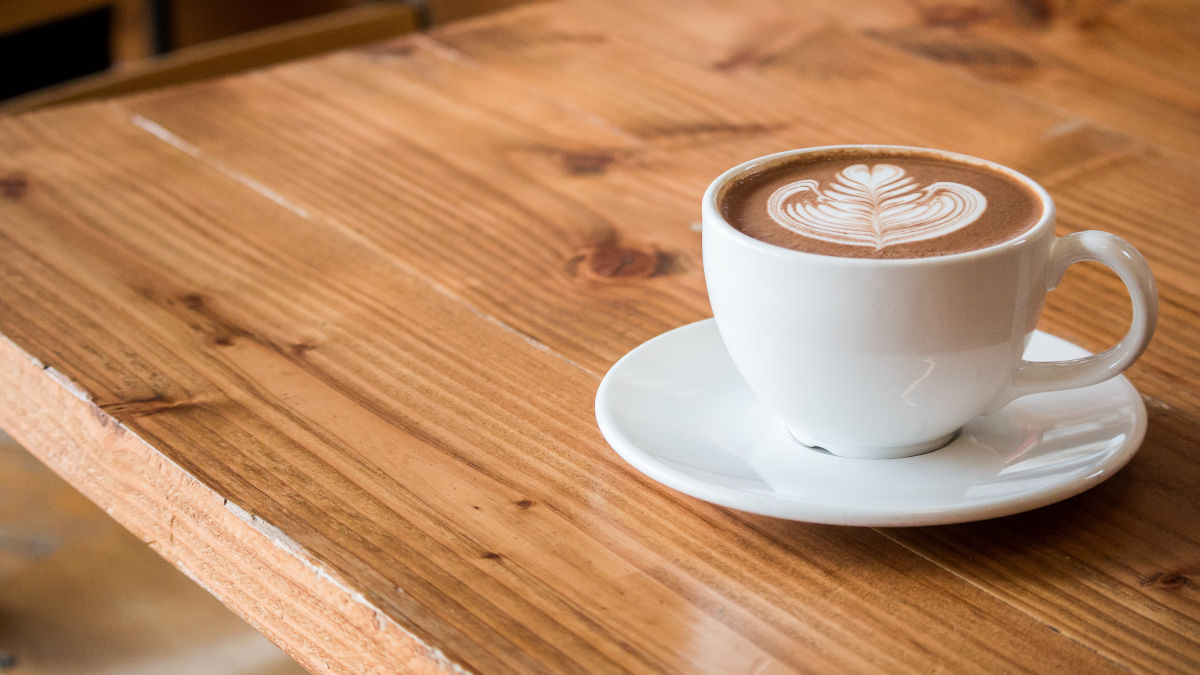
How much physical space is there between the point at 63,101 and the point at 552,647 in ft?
2.43

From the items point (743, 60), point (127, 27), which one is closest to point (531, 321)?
point (743, 60)

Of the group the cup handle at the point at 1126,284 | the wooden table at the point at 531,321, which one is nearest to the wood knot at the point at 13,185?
the wooden table at the point at 531,321

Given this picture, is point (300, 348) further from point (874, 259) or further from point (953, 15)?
point (953, 15)

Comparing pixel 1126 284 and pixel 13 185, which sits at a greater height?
pixel 1126 284

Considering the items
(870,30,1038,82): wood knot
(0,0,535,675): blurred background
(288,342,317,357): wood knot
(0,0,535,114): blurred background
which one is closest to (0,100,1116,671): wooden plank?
(288,342,317,357): wood knot

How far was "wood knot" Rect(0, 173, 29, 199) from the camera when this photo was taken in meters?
0.69

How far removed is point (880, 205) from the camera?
0.44 m

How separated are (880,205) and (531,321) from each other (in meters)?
0.19

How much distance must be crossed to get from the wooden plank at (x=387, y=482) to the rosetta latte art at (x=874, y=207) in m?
0.11

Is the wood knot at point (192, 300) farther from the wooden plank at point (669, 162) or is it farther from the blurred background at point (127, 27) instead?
the blurred background at point (127, 27)

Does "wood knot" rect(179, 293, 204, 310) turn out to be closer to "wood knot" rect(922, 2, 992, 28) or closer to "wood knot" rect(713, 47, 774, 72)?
Answer: "wood knot" rect(713, 47, 774, 72)

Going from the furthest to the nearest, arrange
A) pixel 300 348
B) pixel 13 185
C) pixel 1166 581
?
pixel 13 185, pixel 300 348, pixel 1166 581

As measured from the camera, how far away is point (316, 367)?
522 mm

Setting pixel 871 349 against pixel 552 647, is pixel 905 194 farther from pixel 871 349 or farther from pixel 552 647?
pixel 552 647
